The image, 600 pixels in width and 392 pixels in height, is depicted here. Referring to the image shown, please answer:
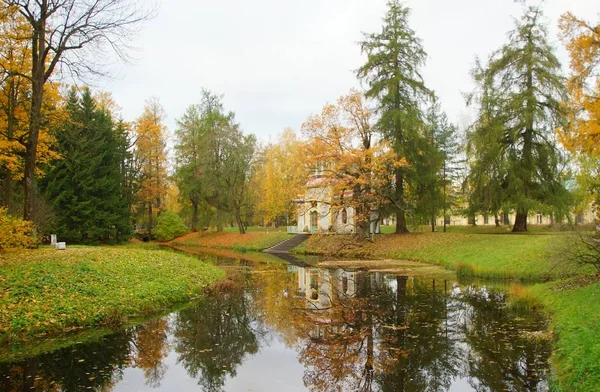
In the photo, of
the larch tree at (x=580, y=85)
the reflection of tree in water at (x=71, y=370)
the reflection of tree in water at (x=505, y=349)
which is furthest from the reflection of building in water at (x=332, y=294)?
the larch tree at (x=580, y=85)

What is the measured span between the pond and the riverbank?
0.51 metres

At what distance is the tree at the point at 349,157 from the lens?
90.0 feet

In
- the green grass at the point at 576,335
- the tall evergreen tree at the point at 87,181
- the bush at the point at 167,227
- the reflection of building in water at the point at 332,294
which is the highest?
the tall evergreen tree at the point at 87,181

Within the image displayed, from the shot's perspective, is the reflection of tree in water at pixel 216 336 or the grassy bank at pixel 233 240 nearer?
the reflection of tree in water at pixel 216 336

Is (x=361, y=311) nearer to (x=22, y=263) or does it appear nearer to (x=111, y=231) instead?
(x=22, y=263)

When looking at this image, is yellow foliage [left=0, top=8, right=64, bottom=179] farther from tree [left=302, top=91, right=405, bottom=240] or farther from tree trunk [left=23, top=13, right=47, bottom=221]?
tree [left=302, top=91, right=405, bottom=240]

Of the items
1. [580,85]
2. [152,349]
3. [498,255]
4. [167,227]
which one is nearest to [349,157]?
[498,255]

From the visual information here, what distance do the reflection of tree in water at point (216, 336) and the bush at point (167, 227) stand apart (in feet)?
103

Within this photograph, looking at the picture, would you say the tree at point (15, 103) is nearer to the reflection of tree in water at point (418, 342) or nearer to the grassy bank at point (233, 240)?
the reflection of tree in water at point (418, 342)

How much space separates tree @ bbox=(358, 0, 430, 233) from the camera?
28.6 meters

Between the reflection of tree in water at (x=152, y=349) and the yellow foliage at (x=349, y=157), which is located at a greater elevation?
the yellow foliage at (x=349, y=157)

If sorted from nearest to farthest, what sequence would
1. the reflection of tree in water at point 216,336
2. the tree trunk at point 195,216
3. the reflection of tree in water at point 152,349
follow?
1. the reflection of tree in water at point 152,349
2. the reflection of tree in water at point 216,336
3. the tree trunk at point 195,216

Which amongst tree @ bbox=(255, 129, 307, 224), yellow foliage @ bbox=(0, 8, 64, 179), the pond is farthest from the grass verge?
the pond

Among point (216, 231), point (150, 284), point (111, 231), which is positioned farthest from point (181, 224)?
point (150, 284)
